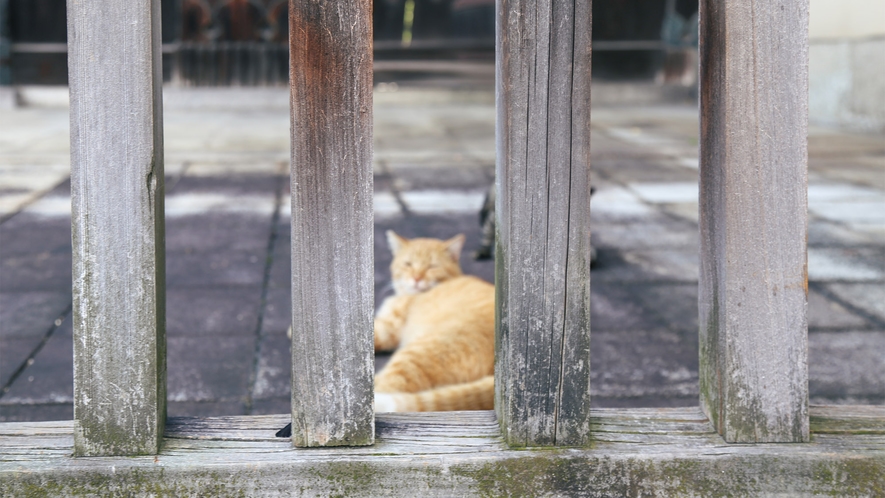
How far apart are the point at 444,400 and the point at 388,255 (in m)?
2.36

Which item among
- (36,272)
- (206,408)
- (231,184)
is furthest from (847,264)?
(231,184)

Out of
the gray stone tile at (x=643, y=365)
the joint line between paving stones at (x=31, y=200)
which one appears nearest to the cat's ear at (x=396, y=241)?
the gray stone tile at (x=643, y=365)

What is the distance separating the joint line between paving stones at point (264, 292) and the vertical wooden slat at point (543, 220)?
112 cm

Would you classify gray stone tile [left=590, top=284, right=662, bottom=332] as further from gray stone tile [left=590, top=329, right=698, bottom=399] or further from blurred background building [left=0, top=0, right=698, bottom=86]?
blurred background building [left=0, top=0, right=698, bottom=86]

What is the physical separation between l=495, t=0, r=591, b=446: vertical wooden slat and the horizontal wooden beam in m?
0.07

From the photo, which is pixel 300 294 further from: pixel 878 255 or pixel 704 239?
pixel 878 255

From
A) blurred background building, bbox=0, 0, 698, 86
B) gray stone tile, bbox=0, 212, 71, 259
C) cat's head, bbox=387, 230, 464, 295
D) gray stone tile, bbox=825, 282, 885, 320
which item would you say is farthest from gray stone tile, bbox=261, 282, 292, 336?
blurred background building, bbox=0, 0, 698, 86

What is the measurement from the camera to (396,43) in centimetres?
1289

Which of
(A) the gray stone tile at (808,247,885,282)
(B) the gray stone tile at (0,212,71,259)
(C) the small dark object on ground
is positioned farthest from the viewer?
(B) the gray stone tile at (0,212,71,259)

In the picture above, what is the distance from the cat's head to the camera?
144 inches

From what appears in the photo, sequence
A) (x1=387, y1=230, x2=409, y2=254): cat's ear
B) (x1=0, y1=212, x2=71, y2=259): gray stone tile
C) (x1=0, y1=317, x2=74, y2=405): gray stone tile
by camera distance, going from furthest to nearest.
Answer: (x1=0, y1=212, x2=71, y2=259): gray stone tile, (x1=387, y1=230, x2=409, y2=254): cat's ear, (x1=0, y1=317, x2=74, y2=405): gray stone tile

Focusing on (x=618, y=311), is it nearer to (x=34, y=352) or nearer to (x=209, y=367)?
(x=209, y=367)

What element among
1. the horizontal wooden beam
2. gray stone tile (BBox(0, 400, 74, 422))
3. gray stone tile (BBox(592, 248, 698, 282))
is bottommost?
gray stone tile (BBox(0, 400, 74, 422))

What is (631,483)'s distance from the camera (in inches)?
66.7
